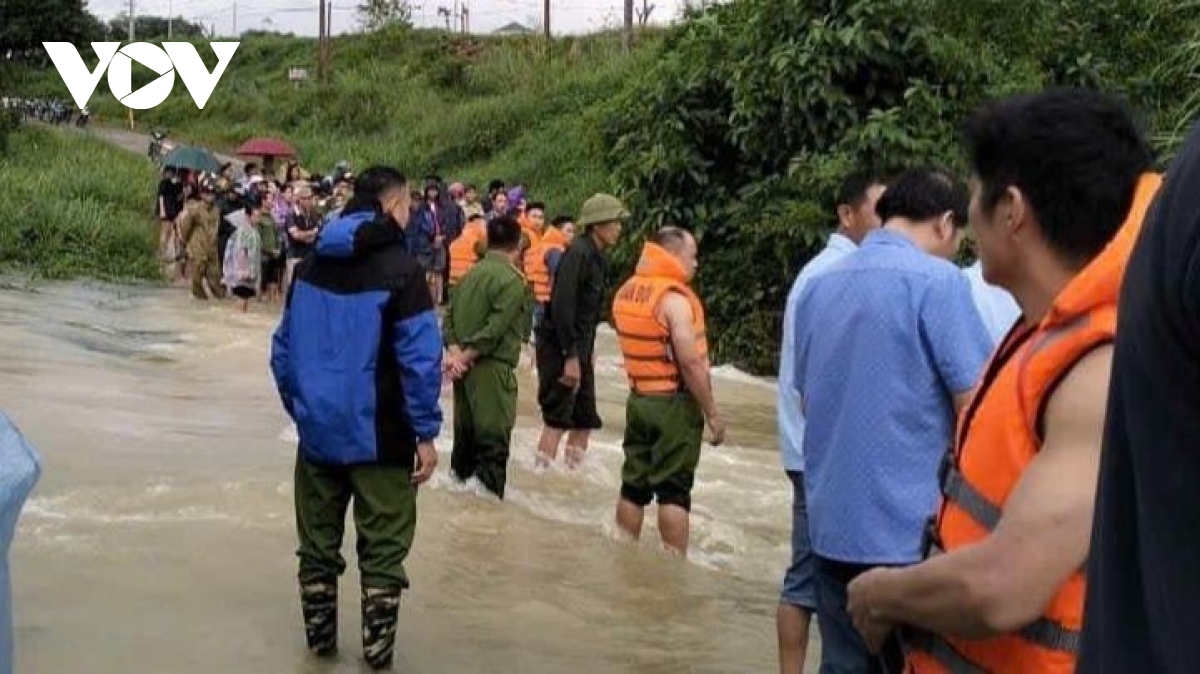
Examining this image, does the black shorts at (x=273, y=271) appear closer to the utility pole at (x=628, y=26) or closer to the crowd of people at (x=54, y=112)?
the utility pole at (x=628, y=26)

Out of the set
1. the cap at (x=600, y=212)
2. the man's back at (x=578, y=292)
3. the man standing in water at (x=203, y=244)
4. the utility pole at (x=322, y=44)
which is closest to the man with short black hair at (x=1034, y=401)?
the cap at (x=600, y=212)

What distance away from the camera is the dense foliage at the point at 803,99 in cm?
1532

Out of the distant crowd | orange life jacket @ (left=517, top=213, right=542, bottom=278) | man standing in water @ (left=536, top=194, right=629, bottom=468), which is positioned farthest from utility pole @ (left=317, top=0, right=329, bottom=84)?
man standing in water @ (left=536, top=194, right=629, bottom=468)

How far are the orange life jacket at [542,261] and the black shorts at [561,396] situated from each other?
3.67m

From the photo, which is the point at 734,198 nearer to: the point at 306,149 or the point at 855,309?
the point at 855,309

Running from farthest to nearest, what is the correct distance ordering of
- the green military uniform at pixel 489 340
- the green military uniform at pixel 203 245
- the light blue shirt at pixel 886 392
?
1. the green military uniform at pixel 203 245
2. the green military uniform at pixel 489 340
3. the light blue shirt at pixel 886 392

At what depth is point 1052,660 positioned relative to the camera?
255cm

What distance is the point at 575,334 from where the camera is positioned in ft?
33.0

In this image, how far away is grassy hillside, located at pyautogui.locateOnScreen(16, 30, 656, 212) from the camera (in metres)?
33.3

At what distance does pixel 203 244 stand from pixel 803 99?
359 inches

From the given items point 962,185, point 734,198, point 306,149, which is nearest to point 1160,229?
point 962,185

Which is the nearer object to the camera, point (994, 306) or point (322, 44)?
point (994, 306)

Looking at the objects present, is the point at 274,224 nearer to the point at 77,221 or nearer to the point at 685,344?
the point at 77,221

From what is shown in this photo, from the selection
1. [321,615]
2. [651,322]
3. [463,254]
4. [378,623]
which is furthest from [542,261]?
[378,623]
